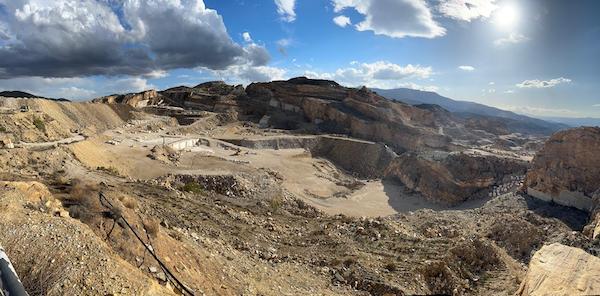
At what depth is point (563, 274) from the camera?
4656 millimetres

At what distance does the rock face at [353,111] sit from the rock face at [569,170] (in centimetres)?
2730

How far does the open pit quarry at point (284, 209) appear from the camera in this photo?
6176 mm

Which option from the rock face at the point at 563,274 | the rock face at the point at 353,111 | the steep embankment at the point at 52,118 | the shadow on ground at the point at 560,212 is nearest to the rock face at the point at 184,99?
the rock face at the point at 353,111

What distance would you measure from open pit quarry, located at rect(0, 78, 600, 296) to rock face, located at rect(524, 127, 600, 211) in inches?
3.3

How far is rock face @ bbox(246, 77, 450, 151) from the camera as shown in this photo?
5553 centimetres

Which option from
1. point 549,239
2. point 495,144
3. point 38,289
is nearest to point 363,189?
point 549,239

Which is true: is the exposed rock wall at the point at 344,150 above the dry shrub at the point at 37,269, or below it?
below

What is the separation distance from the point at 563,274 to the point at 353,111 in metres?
57.5

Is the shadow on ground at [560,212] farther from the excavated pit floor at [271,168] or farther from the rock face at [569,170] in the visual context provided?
the excavated pit floor at [271,168]

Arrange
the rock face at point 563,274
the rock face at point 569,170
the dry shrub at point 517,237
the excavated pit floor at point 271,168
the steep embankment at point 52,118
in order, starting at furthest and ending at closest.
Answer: the excavated pit floor at point 271,168
the steep embankment at point 52,118
the rock face at point 569,170
the dry shrub at point 517,237
the rock face at point 563,274

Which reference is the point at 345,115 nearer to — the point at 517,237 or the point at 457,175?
the point at 457,175

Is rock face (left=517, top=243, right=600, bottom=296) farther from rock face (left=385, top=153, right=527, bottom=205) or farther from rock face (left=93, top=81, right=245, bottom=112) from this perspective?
rock face (left=93, top=81, right=245, bottom=112)

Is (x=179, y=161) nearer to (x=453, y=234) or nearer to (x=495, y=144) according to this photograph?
(x=453, y=234)

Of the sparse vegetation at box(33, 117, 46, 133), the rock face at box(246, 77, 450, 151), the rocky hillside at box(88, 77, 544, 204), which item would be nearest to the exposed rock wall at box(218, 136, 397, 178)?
the rocky hillside at box(88, 77, 544, 204)
